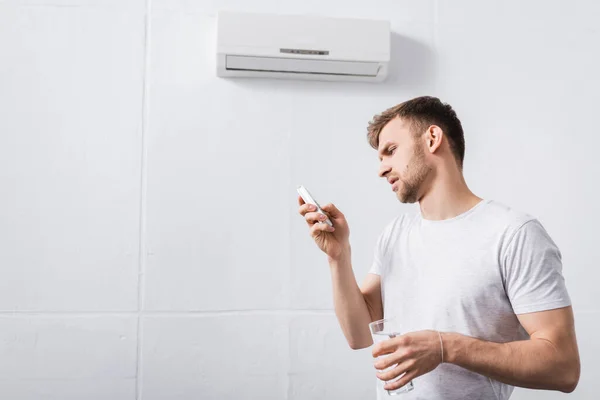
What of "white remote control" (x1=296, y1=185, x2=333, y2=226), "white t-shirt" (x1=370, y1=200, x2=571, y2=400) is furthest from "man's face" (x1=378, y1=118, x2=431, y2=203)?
"white remote control" (x1=296, y1=185, x2=333, y2=226)

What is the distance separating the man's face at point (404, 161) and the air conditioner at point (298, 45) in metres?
0.49

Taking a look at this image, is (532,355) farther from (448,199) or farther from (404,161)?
(404,161)

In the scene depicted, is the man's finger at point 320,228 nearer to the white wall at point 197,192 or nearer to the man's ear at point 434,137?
the man's ear at point 434,137

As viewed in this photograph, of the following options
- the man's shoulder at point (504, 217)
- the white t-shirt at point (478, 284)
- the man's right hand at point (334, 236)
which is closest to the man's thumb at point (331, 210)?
the man's right hand at point (334, 236)

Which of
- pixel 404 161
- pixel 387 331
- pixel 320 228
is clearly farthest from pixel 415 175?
pixel 387 331

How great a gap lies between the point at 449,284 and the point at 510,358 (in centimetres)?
22

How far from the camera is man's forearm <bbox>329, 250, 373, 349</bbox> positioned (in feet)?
4.94

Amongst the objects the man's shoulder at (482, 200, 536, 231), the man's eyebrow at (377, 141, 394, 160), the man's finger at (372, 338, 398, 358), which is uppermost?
the man's eyebrow at (377, 141, 394, 160)

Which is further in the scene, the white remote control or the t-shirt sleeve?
the white remote control

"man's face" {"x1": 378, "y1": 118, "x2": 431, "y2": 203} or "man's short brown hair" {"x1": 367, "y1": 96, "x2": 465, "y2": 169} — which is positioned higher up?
"man's short brown hair" {"x1": 367, "y1": 96, "x2": 465, "y2": 169}

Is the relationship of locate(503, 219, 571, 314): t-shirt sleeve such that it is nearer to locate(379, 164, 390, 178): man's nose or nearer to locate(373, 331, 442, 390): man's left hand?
locate(373, 331, 442, 390): man's left hand

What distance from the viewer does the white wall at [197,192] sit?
1.90 meters

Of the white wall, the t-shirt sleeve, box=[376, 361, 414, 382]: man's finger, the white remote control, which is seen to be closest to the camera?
box=[376, 361, 414, 382]: man's finger

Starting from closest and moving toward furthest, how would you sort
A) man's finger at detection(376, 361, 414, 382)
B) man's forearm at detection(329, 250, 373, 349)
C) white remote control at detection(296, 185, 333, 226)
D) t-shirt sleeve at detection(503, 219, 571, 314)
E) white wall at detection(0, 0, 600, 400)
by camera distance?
man's finger at detection(376, 361, 414, 382), t-shirt sleeve at detection(503, 219, 571, 314), white remote control at detection(296, 185, 333, 226), man's forearm at detection(329, 250, 373, 349), white wall at detection(0, 0, 600, 400)
